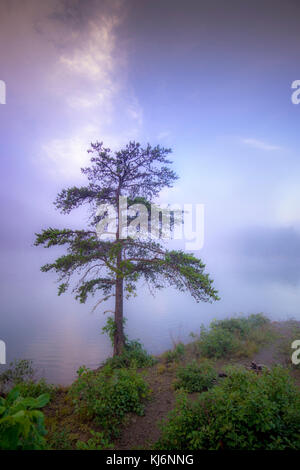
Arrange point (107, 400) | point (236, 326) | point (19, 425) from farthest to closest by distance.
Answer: point (236, 326)
point (107, 400)
point (19, 425)

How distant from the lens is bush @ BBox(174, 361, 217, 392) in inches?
278

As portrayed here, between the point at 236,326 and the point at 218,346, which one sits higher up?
the point at 218,346

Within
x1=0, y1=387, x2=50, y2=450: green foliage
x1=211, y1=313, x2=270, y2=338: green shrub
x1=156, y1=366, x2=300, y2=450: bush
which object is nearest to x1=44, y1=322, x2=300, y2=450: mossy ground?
x1=211, y1=313, x2=270, y2=338: green shrub

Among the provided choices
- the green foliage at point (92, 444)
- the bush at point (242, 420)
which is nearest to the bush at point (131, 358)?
the green foliage at point (92, 444)

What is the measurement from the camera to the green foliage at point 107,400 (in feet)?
18.1

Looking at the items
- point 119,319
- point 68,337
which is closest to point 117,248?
point 119,319

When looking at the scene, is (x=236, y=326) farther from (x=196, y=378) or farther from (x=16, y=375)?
(x=16, y=375)

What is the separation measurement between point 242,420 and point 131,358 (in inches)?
304

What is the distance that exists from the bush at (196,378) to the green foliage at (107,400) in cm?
150

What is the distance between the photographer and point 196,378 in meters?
7.28

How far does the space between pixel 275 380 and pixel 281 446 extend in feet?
4.33

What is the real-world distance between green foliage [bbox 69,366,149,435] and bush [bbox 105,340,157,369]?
11.3 feet

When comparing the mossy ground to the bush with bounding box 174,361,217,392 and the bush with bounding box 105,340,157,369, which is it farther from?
the bush with bounding box 105,340,157,369

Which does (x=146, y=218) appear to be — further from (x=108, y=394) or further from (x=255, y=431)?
(x=255, y=431)
